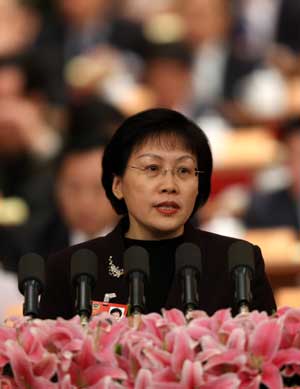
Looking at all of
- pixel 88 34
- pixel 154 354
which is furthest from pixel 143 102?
pixel 154 354

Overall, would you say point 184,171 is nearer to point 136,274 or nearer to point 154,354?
point 136,274

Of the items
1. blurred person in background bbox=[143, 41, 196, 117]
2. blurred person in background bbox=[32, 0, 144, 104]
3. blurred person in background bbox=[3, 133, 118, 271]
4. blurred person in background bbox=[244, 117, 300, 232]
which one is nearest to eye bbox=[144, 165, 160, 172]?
blurred person in background bbox=[3, 133, 118, 271]

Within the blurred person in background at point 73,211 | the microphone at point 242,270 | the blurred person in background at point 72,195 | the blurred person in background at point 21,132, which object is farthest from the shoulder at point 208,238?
the blurred person in background at point 21,132

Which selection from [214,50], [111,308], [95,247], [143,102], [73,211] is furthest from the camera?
[214,50]

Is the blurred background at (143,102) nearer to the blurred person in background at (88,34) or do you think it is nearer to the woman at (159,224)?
the blurred person in background at (88,34)

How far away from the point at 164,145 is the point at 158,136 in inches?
0.9

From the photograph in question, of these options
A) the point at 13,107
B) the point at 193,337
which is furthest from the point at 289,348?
the point at 13,107

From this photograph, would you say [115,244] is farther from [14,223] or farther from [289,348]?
[14,223]

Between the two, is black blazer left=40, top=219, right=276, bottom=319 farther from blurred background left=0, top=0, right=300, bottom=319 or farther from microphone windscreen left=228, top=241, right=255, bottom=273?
blurred background left=0, top=0, right=300, bottom=319

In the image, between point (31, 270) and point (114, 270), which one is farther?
point (114, 270)

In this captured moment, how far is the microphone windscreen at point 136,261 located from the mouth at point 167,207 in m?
0.23

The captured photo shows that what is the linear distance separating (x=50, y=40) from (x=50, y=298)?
18.4ft

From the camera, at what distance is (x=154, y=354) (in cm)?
228

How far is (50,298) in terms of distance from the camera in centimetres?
275
